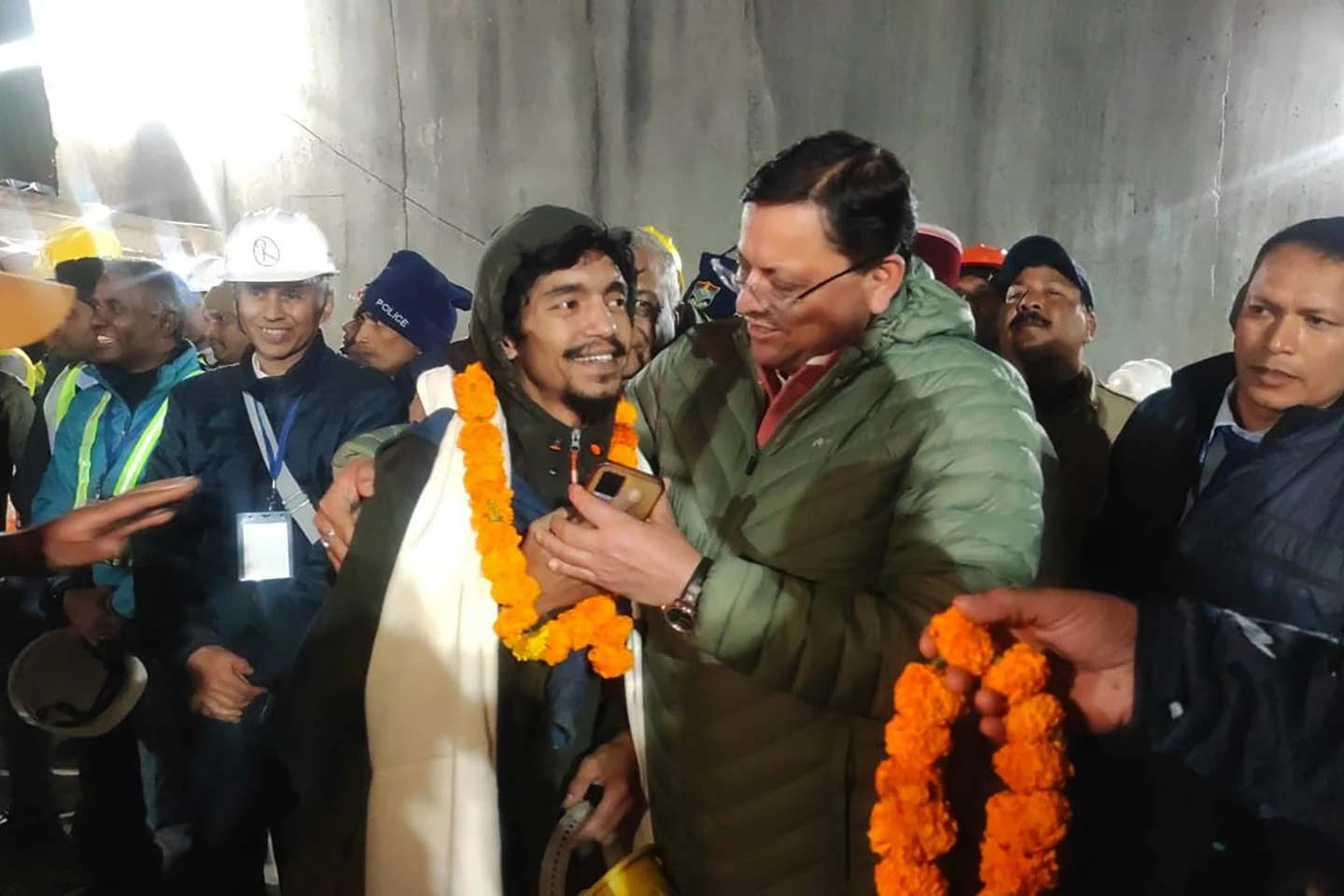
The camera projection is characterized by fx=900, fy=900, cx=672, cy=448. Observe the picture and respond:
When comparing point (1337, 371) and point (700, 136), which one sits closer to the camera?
point (1337, 371)

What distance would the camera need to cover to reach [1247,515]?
62.4 inches

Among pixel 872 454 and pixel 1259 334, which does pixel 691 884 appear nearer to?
pixel 872 454

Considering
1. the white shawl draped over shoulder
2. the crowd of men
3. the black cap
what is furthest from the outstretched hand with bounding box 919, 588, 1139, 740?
the black cap

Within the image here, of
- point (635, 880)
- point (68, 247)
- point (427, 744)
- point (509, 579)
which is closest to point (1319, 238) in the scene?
point (509, 579)

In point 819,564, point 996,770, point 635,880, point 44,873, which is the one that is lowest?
point 44,873

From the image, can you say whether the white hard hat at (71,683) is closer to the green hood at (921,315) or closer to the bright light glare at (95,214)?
the green hood at (921,315)

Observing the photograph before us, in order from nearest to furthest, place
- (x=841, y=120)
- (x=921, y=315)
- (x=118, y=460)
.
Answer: (x=921, y=315), (x=118, y=460), (x=841, y=120)

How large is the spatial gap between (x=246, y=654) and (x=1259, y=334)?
8.18 feet

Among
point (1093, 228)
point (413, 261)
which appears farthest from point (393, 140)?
point (1093, 228)

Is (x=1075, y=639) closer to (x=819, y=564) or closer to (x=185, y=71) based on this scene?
(x=819, y=564)

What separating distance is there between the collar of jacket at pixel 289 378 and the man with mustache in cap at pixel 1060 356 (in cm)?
205

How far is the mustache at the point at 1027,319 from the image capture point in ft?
9.09

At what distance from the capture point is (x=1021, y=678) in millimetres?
1150

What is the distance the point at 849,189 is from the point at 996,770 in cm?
92
